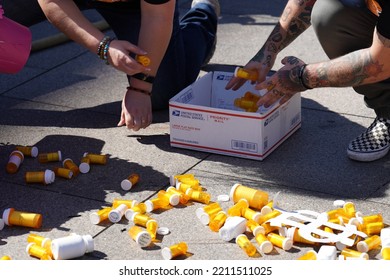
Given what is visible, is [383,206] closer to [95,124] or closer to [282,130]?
[282,130]

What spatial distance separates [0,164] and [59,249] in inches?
42.4

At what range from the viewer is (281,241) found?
360 centimetres

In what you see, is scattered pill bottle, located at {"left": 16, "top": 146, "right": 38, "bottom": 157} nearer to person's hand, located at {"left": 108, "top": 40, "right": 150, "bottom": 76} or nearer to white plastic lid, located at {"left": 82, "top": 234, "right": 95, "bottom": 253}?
person's hand, located at {"left": 108, "top": 40, "right": 150, "bottom": 76}

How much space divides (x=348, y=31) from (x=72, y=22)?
138 cm

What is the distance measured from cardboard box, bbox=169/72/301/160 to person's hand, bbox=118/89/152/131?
131mm

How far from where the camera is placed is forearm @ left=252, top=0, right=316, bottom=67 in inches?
179

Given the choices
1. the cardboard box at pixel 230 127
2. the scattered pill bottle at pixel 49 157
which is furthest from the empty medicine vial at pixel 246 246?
the scattered pill bottle at pixel 49 157

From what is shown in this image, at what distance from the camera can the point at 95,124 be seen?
195 inches

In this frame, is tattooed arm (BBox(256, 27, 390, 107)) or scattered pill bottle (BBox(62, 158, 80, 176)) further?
scattered pill bottle (BBox(62, 158, 80, 176))

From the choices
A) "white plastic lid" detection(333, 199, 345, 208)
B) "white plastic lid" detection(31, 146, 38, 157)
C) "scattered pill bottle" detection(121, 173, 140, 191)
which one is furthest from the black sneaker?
"white plastic lid" detection(31, 146, 38, 157)

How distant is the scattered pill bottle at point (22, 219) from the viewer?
3787 mm

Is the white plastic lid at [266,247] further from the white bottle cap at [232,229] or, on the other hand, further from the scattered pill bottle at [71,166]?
the scattered pill bottle at [71,166]

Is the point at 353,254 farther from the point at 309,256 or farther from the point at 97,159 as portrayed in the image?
the point at 97,159
